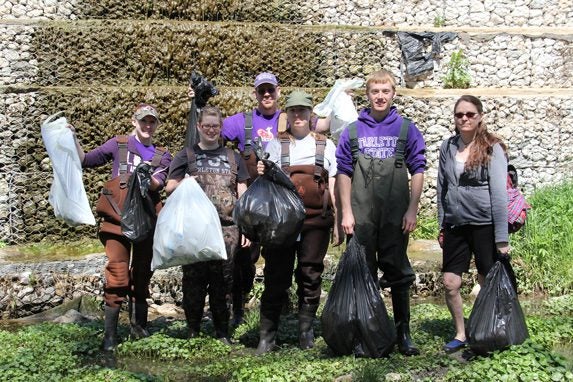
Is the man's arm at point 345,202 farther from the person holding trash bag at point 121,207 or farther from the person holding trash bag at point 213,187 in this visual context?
the person holding trash bag at point 121,207

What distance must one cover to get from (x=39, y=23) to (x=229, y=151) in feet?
20.4

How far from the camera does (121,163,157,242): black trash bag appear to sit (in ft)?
20.2

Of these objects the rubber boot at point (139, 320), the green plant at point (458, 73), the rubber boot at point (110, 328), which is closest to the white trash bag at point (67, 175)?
the rubber boot at point (110, 328)

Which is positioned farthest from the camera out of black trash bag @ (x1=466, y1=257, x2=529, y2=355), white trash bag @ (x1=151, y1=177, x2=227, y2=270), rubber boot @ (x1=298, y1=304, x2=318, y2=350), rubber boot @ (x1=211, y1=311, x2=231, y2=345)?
rubber boot @ (x1=211, y1=311, x2=231, y2=345)

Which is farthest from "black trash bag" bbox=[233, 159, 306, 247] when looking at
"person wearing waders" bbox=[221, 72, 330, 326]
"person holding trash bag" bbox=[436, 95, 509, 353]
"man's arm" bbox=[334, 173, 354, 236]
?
"person holding trash bag" bbox=[436, 95, 509, 353]

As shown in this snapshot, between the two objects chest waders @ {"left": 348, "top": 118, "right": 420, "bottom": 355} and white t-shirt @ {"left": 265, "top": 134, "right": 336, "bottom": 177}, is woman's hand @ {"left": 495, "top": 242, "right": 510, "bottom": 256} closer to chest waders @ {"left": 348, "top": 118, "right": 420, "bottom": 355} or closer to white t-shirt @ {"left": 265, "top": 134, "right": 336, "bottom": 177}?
chest waders @ {"left": 348, "top": 118, "right": 420, "bottom": 355}

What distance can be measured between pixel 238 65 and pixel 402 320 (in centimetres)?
671

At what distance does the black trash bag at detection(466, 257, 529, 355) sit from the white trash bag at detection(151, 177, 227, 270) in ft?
5.93

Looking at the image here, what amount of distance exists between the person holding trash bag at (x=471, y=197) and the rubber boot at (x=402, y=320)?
29cm

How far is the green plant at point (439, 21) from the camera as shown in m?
13.8

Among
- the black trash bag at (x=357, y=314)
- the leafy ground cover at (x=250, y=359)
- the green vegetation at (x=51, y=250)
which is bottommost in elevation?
the leafy ground cover at (x=250, y=359)

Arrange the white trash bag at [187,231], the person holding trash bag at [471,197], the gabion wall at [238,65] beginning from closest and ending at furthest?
the person holding trash bag at [471,197] → the white trash bag at [187,231] → the gabion wall at [238,65]

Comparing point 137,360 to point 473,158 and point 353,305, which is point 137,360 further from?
point 473,158

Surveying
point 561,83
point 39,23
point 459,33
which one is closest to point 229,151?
point 39,23
